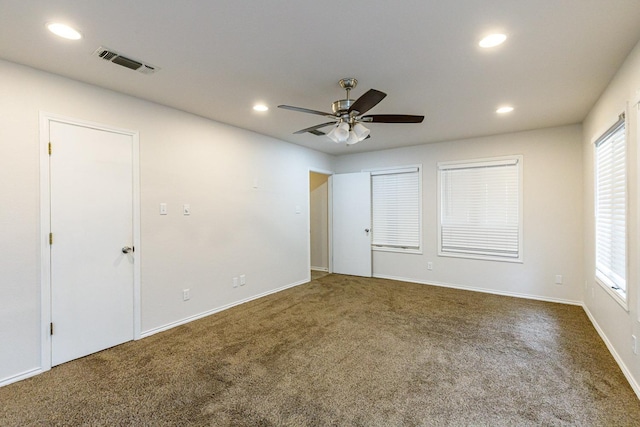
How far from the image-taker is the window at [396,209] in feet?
18.3

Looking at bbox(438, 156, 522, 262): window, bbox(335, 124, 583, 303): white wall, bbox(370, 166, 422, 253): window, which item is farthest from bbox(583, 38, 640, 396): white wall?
bbox(370, 166, 422, 253): window

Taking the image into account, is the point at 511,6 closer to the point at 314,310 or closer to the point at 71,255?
the point at 314,310

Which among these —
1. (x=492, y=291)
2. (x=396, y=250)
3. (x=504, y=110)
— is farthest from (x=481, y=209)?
(x=504, y=110)

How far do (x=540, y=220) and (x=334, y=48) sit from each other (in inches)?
161

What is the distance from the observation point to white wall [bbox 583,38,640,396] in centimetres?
221

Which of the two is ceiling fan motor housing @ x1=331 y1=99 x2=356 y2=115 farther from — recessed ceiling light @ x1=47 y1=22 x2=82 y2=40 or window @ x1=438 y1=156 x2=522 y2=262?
window @ x1=438 y1=156 x2=522 y2=262

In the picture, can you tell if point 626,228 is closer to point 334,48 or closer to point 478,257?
point 478,257

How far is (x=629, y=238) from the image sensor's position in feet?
7.72

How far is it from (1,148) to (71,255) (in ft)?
3.22

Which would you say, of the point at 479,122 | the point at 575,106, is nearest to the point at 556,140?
the point at 575,106

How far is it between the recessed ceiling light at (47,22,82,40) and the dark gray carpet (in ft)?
8.26

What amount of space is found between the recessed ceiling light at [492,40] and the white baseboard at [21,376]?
14.0 ft

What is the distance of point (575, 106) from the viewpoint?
11.5ft

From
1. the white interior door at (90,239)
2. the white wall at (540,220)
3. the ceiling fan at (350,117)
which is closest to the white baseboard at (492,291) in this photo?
the white wall at (540,220)
